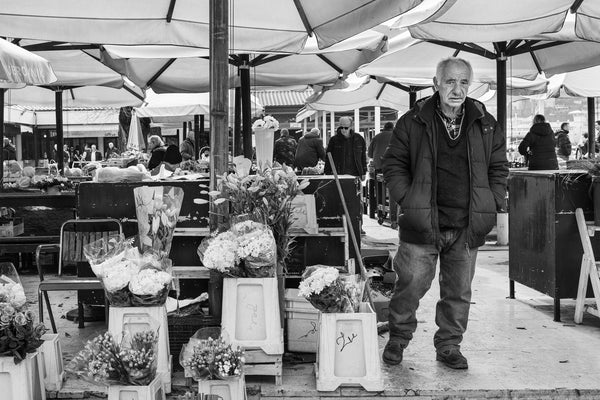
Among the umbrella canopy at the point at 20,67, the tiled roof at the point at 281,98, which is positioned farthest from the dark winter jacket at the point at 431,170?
the tiled roof at the point at 281,98

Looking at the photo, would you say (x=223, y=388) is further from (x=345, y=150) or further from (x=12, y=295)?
(x=345, y=150)

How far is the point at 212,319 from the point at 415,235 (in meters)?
1.40

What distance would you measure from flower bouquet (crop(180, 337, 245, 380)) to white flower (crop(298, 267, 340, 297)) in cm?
72

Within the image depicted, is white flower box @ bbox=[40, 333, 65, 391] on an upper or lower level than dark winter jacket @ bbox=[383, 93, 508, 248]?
lower

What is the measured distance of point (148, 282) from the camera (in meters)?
4.29

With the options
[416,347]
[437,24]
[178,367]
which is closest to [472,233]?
[416,347]

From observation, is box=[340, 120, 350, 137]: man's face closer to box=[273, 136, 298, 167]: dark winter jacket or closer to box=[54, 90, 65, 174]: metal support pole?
box=[273, 136, 298, 167]: dark winter jacket

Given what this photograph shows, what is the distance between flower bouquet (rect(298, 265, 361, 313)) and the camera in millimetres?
4410

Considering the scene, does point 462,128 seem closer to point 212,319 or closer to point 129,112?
point 212,319

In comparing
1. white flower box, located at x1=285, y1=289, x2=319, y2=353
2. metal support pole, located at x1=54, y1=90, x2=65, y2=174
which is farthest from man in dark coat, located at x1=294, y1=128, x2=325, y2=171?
white flower box, located at x1=285, y1=289, x2=319, y2=353

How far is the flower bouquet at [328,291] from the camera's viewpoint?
14.5ft

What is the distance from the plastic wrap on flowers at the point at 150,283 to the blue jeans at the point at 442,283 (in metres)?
1.49

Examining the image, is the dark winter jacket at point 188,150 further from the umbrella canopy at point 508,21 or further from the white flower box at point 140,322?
the white flower box at point 140,322

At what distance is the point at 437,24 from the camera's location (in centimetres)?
759
